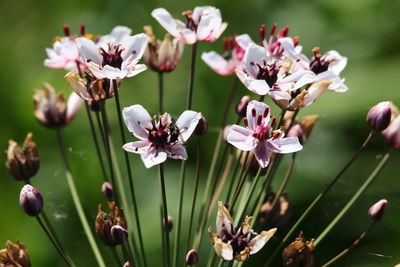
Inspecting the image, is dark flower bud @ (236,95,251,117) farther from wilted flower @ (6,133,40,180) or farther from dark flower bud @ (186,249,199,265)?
wilted flower @ (6,133,40,180)

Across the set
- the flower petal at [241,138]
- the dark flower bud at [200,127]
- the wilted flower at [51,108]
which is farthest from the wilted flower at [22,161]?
the flower petal at [241,138]

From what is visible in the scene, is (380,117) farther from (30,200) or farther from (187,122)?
(30,200)

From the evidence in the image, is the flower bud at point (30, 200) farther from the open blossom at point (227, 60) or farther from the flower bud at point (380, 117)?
the flower bud at point (380, 117)

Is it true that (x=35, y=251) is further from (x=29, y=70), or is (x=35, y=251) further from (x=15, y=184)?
(x=29, y=70)

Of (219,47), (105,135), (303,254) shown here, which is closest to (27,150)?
(105,135)

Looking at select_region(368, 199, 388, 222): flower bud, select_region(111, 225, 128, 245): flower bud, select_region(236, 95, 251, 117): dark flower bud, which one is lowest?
select_region(368, 199, 388, 222): flower bud

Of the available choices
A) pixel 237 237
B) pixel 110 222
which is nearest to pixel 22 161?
pixel 110 222

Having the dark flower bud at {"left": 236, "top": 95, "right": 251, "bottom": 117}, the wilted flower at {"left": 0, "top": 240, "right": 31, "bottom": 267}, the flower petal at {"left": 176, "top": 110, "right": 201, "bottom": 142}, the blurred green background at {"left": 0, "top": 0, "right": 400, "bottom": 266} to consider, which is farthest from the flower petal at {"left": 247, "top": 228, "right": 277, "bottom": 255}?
the blurred green background at {"left": 0, "top": 0, "right": 400, "bottom": 266}
